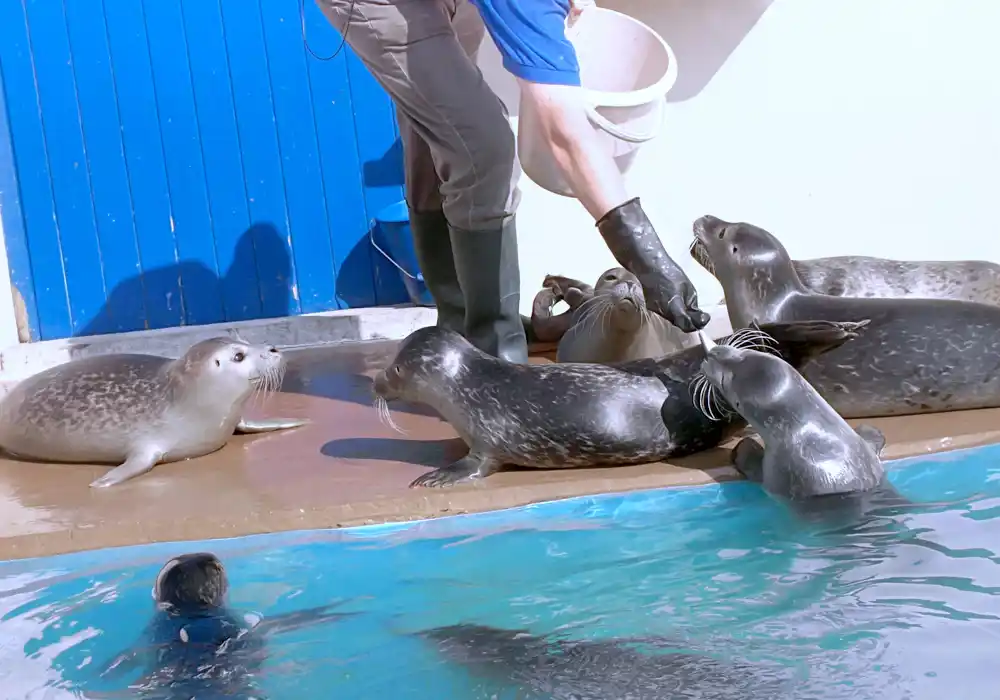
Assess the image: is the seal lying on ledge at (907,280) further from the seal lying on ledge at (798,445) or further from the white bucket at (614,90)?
the seal lying on ledge at (798,445)

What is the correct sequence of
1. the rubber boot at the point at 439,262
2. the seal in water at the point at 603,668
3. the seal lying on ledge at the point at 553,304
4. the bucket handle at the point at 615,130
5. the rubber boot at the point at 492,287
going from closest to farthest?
the seal in water at the point at 603,668 → the bucket handle at the point at 615,130 → the rubber boot at the point at 492,287 → the rubber boot at the point at 439,262 → the seal lying on ledge at the point at 553,304

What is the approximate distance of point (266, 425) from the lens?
395 cm

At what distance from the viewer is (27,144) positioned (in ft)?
18.5

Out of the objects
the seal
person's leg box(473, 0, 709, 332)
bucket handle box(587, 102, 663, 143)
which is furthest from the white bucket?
the seal

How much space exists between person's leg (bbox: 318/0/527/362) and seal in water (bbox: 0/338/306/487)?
28.9 inches

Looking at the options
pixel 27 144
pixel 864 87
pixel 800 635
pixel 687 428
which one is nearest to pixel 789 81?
pixel 864 87

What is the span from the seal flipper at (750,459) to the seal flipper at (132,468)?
1.68 m

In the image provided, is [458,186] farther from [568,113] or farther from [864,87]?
[864,87]

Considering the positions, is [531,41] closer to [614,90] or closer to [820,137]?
[614,90]

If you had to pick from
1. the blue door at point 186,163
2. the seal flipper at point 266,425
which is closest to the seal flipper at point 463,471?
the seal flipper at point 266,425

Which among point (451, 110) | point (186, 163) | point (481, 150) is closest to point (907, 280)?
point (481, 150)

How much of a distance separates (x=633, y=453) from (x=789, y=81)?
3.12 m

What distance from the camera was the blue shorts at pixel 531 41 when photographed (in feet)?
10.1

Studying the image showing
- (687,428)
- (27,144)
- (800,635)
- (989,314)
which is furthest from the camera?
(27,144)
